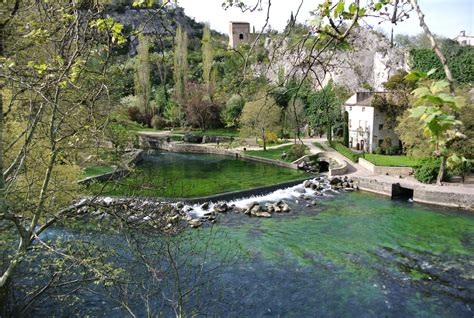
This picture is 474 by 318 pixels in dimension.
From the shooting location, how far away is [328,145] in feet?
128

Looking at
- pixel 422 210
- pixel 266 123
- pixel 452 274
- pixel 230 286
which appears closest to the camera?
pixel 230 286

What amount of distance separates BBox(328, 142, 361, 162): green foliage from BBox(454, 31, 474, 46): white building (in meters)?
16.0

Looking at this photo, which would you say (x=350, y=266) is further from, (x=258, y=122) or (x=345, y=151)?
(x=258, y=122)

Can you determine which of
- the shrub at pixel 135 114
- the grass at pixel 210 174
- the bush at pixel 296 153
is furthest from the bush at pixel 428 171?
the shrub at pixel 135 114

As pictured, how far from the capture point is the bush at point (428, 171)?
25328 millimetres

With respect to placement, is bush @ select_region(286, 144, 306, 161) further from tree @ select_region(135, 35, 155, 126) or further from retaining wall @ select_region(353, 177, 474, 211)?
tree @ select_region(135, 35, 155, 126)

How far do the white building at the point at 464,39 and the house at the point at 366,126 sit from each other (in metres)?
11.2

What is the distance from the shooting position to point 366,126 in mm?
36406

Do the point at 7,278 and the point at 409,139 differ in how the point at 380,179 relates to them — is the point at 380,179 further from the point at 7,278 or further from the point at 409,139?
the point at 7,278

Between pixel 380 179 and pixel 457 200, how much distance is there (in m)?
4.69

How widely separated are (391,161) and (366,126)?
6.70 metres

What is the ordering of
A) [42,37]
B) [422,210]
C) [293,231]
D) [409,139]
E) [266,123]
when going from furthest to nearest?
1. [266,123]
2. [409,139]
3. [422,210]
4. [293,231]
5. [42,37]

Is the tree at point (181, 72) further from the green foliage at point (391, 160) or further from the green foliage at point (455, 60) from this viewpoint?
the green foliage at point (391, 160)

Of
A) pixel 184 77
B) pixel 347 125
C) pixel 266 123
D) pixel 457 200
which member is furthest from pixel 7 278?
pixel 184 77
